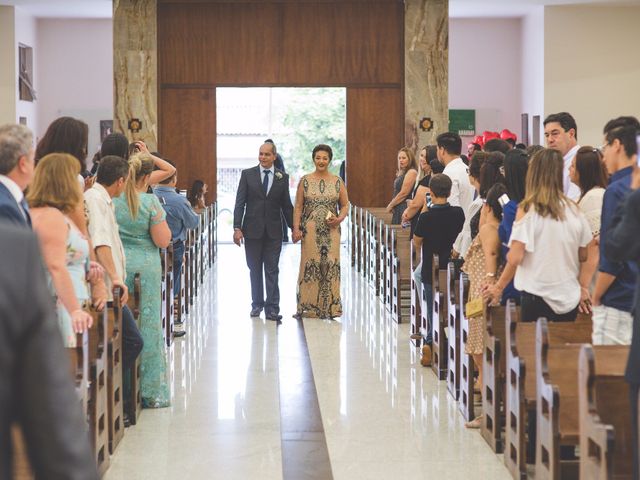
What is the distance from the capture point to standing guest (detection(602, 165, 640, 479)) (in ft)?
11.3

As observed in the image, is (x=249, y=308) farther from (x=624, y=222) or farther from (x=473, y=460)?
(x=624, y=222)

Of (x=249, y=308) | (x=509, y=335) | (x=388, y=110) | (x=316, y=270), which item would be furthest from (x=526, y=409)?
(x=388, y=110)

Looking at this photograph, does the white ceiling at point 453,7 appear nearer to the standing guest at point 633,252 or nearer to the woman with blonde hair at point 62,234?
the woman with blonde hair at point 62,234

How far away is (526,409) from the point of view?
486 centimetres

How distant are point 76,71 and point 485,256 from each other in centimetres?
1404

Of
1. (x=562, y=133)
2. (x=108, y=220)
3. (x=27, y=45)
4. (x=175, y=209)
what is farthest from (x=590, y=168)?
(x=27, y=45)

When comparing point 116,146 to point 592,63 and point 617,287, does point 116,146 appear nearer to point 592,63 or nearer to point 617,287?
point 617,287

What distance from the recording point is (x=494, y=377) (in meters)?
5.55

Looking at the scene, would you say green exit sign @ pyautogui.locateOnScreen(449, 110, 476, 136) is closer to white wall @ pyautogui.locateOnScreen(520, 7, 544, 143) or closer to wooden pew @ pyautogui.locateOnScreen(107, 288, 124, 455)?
white wall @ pyautogui.locateOnScreen(520, 7, 544, 143)

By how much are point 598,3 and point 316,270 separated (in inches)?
355

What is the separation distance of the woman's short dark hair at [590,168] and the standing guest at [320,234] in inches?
171

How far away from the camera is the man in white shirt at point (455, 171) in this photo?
8.55m

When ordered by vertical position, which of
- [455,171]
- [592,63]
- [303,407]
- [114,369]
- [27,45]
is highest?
[27,45]

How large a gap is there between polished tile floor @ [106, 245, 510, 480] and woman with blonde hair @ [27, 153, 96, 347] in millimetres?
980
